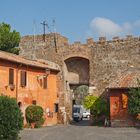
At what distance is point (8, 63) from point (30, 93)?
4545mm

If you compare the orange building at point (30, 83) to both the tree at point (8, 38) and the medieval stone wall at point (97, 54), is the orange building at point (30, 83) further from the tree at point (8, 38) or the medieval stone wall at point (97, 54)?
the tree at point (8, 38)

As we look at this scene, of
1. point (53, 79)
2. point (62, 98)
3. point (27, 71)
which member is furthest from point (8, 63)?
point (62, 98)

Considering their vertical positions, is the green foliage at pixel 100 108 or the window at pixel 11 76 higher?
the window at pixel 11 76

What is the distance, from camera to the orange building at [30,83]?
102 feet

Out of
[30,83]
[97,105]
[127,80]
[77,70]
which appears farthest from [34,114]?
[77,70]

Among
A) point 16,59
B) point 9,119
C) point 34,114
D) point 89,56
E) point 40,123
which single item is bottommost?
point 40,123

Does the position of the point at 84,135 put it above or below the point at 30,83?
below

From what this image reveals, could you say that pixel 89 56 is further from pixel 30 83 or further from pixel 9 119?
pixel 9 119

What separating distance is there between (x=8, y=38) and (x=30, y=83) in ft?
34.8

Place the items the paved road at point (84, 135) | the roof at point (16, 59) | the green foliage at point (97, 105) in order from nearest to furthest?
the paved road at point (84, 135) < the roof at point (16, 59) < the green foliage at point (97, 105)

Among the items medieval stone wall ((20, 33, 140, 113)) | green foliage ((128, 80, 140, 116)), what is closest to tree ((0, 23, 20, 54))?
medieval stone wall ((20, 33, 140, 113))

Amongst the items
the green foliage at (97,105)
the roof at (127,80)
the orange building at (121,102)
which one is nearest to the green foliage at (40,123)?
the green foliage at (97,105)

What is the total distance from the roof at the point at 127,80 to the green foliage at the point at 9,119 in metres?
15.2

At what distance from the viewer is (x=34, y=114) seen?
→ 1309 inches
